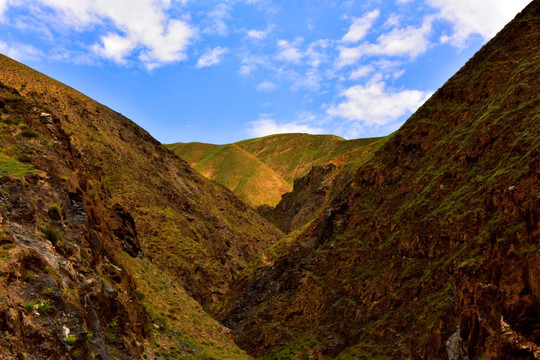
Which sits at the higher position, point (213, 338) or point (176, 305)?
point (176, 305)

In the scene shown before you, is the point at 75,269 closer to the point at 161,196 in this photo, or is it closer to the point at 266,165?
the point at 161,196

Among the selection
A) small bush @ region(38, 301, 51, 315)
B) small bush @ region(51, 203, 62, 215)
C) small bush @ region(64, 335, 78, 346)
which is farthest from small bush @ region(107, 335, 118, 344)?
small bush @ region(51, 203, 62, 215)

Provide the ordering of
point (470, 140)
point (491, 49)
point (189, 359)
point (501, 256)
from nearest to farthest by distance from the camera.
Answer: point (501, 256) < point (189, 359) < point (470, 140) < point (491, 49)

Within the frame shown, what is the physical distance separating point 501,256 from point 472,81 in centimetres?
2496

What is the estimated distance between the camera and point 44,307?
10.1 metres

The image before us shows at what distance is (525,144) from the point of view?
18.4m

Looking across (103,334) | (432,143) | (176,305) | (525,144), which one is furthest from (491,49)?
(103,334)

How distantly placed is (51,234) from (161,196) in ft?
153

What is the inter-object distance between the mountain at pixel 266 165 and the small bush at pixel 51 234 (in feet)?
218

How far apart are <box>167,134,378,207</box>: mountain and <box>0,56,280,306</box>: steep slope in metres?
29.3

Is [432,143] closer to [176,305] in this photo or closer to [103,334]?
[176,305]

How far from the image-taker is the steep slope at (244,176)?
11394cm

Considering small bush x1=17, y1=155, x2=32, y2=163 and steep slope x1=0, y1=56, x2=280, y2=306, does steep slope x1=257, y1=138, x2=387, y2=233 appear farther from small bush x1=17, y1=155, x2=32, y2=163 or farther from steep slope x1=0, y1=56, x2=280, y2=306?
small bush x1=17, y1=155, x2=32, y2=163

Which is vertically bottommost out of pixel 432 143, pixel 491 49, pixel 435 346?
pixel 435 346
